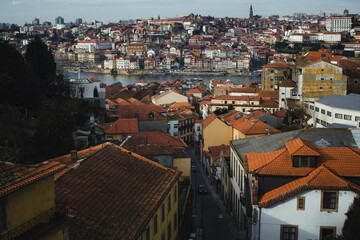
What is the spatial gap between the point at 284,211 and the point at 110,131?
6.60m

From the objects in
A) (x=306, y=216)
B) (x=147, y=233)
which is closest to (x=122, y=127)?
(x=306, y=216)

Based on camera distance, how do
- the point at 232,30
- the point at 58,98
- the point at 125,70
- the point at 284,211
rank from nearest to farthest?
the point at 284,211
the point at 58,98
the point at 125,70
the point at 232,30

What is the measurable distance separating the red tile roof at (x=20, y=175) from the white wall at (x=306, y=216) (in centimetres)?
338

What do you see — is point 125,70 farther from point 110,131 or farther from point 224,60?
point 110,131

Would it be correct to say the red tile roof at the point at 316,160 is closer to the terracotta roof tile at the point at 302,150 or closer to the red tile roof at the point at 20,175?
the terracotta roof tile at the point at 302,150

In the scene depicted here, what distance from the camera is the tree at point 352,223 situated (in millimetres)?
4836

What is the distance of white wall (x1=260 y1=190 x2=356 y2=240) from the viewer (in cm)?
551

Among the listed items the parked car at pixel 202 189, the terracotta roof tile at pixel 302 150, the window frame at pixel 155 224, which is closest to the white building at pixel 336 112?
the parked car at pixel 202 189

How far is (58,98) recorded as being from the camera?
1289cm

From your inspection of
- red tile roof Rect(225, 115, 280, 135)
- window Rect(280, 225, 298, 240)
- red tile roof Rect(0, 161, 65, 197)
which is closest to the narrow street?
window Rect(280, 225, 298, 240)

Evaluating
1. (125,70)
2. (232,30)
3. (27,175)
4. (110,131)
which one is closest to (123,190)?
(27,175)

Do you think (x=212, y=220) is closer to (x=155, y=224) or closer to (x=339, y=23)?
(x=155, y=224)

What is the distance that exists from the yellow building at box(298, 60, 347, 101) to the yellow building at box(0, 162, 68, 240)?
14415mm

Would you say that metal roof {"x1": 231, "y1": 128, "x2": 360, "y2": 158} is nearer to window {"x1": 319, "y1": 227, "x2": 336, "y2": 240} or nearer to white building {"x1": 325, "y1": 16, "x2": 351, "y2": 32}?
window {"x1": 319, "y1": 227, "x2": 336, "y2": 240}
